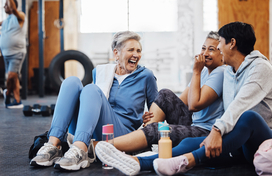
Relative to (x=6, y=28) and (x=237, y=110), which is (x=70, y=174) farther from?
(x=6, y=28)

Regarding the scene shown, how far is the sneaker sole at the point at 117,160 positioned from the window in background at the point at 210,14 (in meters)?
5.07

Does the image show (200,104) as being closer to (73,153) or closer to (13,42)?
(73,153)

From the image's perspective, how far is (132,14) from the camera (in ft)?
19.0

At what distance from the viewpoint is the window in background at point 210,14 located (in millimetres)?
5775

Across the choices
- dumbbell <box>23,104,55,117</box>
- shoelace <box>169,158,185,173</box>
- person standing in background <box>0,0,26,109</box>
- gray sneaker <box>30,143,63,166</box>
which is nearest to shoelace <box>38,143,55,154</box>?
gray sneaker <box>30,143,63,166</box>

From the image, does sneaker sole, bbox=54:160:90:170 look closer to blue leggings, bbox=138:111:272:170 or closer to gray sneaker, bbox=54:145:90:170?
gray sneaker, bbox=54:145:90:170

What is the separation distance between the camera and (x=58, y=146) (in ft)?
4.41

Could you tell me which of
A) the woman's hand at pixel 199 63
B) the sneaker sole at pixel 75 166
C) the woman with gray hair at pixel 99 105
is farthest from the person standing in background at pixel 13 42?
the woman's hand at pixel 199 63

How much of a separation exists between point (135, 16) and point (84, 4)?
1.07 metres

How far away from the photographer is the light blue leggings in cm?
128

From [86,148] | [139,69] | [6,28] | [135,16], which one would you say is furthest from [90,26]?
[86,148]

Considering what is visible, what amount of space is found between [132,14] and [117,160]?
501 centimetres

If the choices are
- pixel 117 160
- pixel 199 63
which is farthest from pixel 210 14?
pixel 117 160

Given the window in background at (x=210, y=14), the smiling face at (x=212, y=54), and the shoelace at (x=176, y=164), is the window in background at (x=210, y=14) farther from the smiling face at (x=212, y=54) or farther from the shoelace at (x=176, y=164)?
the shoelace at (x=176, y=164)
